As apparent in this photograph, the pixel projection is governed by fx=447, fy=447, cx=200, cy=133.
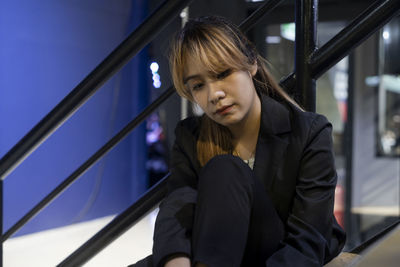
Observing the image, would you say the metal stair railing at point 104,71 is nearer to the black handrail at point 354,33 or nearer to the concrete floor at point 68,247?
the black handrail at point 354,33

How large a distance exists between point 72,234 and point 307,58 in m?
2.62

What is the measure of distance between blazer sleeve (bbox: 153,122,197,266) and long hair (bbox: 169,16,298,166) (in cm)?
4

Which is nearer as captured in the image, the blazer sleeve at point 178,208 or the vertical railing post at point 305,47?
the blazer sleeve at point 178,208

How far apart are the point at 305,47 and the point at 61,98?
259 centimetres

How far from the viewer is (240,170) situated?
2.77ft

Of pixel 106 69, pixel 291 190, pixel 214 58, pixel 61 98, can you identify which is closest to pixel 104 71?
pixel 106 69

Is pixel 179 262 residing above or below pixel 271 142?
below

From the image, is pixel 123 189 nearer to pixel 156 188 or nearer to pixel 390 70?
pixel 390 70

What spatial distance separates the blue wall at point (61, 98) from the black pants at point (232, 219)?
2.43m

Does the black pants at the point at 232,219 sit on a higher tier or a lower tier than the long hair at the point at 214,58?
lower

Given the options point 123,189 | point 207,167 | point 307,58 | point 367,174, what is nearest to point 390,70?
point 367,174

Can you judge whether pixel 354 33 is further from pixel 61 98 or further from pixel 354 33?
pixel 61 98

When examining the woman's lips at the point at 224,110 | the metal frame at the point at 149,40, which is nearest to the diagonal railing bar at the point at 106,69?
the metal frame at the point at 149,40

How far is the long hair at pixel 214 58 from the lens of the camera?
93cm
